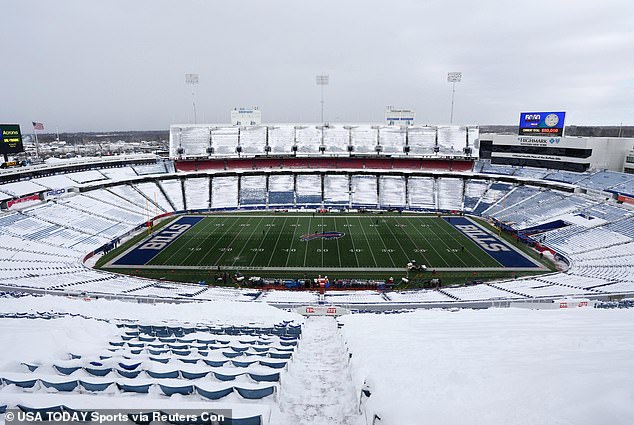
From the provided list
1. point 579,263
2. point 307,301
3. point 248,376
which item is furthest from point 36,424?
point 579,263

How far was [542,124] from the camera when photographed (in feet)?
161

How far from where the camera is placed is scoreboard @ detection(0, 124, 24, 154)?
41.4m

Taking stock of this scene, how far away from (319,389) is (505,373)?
10.8ft

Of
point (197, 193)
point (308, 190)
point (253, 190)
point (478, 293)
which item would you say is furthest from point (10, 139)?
point (478, 293)

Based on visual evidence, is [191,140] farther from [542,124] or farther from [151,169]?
[542,124]

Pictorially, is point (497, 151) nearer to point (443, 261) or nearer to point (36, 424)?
point (443, 261)

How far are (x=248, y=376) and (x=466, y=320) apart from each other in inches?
304

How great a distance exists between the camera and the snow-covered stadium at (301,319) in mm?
5688

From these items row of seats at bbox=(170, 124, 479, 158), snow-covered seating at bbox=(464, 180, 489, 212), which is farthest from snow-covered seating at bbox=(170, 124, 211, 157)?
snow-covered seating at bbox=(464, 180, 489, 212)

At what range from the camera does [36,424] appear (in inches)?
186

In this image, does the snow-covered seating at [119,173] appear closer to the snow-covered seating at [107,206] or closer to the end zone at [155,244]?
the snow-covered seating at [107,206]

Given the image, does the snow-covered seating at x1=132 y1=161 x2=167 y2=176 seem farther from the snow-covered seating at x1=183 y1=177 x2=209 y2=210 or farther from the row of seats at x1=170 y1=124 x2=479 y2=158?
the snow-covered seating at x1=183 y1=177 x2=209 y2=210

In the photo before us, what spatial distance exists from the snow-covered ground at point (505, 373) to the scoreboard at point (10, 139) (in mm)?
49408

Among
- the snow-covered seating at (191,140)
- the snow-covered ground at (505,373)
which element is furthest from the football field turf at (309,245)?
the snow-covered ground at (505,373)
